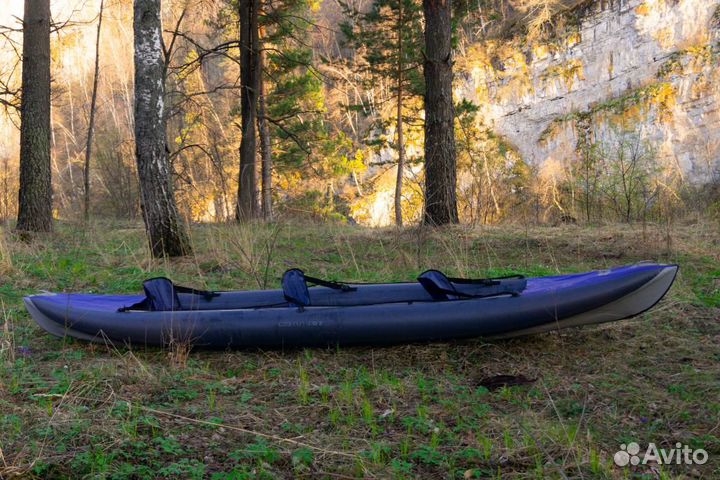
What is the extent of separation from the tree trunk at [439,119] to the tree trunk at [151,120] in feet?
12.8

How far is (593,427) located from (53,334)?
321 cm

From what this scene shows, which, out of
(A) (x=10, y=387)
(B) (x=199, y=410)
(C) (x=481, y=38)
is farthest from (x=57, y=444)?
(C) (x=481, y=38)

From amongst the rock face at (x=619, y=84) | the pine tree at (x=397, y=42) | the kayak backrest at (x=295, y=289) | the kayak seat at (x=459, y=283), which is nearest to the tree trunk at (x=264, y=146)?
the pine tree at (x=397, y=42)

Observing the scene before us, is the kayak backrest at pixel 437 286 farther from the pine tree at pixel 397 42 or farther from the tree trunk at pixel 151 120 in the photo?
the pine tree at pixel 397 42

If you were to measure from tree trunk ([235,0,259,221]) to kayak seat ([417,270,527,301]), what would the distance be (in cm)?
775

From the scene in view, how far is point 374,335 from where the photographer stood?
351cm

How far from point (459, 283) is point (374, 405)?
139 cm

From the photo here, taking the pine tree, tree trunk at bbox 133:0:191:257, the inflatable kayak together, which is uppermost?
the pine tree

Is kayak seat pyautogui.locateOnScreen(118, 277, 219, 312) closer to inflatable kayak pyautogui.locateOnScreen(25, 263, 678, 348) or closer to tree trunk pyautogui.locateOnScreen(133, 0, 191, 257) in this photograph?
inflatable kayak pyautogui.locateOnScreen(25, 263, 678, 348)

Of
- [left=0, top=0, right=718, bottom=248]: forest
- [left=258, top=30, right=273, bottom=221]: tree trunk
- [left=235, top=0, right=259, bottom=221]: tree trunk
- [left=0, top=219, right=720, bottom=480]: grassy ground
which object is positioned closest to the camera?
[left=0, top=219, right=720, bottom=480]: grassy ground

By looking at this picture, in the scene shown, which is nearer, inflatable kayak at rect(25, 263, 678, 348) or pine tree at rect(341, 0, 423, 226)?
inflatable kayak at rect(25, 263, 678, 348)

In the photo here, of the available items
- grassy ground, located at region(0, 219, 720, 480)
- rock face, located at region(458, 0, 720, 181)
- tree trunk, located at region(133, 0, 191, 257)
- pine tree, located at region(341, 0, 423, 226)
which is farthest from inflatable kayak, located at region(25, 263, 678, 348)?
rock face, located at region(458, 0, 720, 181)

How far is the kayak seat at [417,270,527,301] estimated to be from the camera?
371cm

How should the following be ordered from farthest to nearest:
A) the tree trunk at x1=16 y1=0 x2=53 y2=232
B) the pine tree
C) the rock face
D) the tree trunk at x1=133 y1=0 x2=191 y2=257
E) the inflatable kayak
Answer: the rock face
the pine tree
the tree trunk at x1=16 y1=0 x2=53 y2=232
the tree trunk at x1=133 y1=0 x2=191 y2=257
the inflatable kayak
